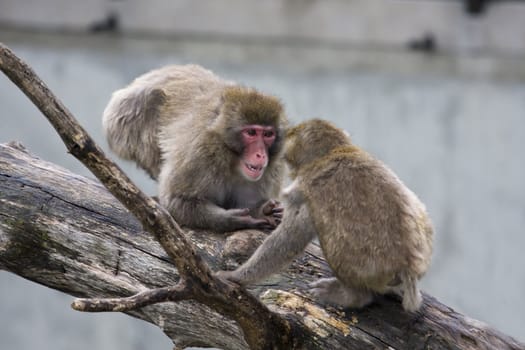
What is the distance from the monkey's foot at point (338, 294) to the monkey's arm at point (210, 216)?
0.79 meters

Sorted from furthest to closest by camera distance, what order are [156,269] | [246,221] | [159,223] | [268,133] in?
1. [268,133]
2. [246,221]
3. [156,269]
4. [159,223]

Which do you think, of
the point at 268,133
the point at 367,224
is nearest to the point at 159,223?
the point at 367,224

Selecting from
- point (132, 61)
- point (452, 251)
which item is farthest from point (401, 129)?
point (132, 61)

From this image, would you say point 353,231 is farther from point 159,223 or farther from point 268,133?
point 268,133

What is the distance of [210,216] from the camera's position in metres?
5.78

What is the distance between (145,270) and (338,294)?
1.30 metres

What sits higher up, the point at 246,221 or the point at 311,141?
the point at 311,141

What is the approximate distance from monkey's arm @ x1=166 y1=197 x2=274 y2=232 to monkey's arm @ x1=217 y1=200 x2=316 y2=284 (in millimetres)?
749

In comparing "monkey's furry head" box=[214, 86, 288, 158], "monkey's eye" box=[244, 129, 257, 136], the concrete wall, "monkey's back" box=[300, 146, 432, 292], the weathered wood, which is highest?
the concrete wall

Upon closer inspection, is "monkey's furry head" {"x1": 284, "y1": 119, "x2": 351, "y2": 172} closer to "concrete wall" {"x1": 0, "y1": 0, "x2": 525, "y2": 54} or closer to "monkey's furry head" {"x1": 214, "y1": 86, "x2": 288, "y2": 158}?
"monkey's furry head" {"x1": 214, "y1": 86, "x2": 288, "y2": 158}

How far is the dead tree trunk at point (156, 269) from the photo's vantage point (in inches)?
171

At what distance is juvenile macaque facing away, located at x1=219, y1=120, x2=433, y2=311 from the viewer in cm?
478

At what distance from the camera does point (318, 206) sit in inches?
194

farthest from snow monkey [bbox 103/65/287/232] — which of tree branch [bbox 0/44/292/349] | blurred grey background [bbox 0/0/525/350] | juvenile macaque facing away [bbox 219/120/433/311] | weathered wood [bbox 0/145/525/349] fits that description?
blurred grey background [bbox 0/0/525/350]
